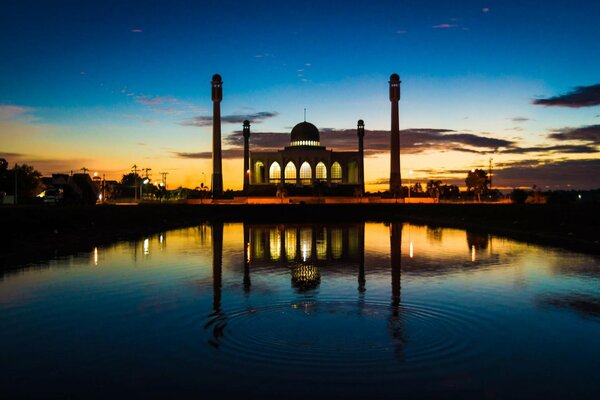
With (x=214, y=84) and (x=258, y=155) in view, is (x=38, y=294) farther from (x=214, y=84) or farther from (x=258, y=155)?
(x=258, y=155)

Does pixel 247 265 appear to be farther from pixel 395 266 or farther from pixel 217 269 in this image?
pixel 395 266

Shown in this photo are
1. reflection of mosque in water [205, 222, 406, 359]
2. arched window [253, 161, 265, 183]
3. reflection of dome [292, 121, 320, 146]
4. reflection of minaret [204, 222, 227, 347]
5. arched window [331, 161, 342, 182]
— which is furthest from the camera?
arched window [331, 161, 342, 182]

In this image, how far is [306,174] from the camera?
118m

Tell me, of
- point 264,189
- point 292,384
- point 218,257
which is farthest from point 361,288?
point 264,189

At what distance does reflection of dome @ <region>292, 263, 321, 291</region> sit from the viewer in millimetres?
15656

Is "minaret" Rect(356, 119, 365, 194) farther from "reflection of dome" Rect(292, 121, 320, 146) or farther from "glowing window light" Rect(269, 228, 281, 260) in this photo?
"glowing window light" Rect(269, 228, 281, 260)

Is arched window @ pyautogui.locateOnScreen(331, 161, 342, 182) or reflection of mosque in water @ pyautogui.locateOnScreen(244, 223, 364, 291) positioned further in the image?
arched window @ pyautogui.locateOnScreen(331, 161, 342, 182)

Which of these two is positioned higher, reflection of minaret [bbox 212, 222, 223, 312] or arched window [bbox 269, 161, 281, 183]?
arched window [bbox 269, 161, 281, 183]

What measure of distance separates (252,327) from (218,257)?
12.0 metres

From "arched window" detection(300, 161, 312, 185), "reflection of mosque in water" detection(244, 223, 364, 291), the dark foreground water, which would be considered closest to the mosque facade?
"arched window" detection(300, 161, 312, 185)

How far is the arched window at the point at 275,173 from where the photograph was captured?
388 feet

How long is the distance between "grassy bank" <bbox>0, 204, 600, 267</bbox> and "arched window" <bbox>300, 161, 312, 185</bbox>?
53.8 meters

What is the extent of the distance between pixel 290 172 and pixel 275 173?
10.8ft

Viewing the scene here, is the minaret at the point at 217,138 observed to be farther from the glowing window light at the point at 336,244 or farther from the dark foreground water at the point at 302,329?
the dark foreground water at the point at 302,329
